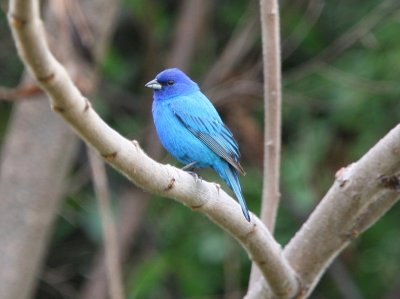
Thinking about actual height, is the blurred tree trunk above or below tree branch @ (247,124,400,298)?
below

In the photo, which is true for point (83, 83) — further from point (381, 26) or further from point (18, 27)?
point (18, 27)

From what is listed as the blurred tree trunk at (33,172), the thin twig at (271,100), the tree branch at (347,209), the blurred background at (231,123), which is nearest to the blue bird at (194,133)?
the thin twig at (271,100)

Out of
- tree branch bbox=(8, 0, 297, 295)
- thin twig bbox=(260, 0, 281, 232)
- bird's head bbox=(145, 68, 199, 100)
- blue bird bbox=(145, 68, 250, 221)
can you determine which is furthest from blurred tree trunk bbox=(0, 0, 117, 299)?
tree branch bbox=(8, 0, 297, 295)

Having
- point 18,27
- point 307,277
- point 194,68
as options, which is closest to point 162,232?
point 194,68

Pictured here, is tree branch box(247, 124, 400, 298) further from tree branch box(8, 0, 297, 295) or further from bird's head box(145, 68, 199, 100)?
bird's head box(145, 68, 199, 100)

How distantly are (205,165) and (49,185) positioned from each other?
66.4 inches

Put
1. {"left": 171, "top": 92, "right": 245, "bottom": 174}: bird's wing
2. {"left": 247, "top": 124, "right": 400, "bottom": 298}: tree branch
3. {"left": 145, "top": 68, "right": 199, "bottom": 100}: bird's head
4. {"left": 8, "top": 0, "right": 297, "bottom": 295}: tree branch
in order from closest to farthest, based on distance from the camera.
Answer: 1. {"left": 8, "top": 0, "right": 297, "bottom": 295}: tree branch
2. {"left": 247, "top": 124, "right": 400, "bottom": 298}: tree branch
3. {"left": 171, "top": 92, "right": 245, "bottom": 174}: bird's wing
4. {"left": 145, "top": 68, "right": 199, "bottom": 100}: bird's head

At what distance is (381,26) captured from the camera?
6273 mm

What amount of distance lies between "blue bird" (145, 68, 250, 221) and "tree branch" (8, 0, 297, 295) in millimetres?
357

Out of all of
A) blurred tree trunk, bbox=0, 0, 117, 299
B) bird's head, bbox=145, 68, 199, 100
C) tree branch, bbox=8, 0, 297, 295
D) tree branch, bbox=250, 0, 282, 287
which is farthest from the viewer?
blurred tree trunk, bbox=0, 0, 117, 299

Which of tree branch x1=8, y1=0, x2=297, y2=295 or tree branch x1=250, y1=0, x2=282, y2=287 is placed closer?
tree branch x1=8, y1=0, x2=297, y2=295

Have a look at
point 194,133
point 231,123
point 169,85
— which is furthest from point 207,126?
point 231,123

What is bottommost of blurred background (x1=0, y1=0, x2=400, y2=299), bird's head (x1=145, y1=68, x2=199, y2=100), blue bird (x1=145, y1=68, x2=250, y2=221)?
blurred background (x1=0, y1=0, x2=400, y2=299)

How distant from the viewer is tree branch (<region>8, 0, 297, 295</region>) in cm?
172
